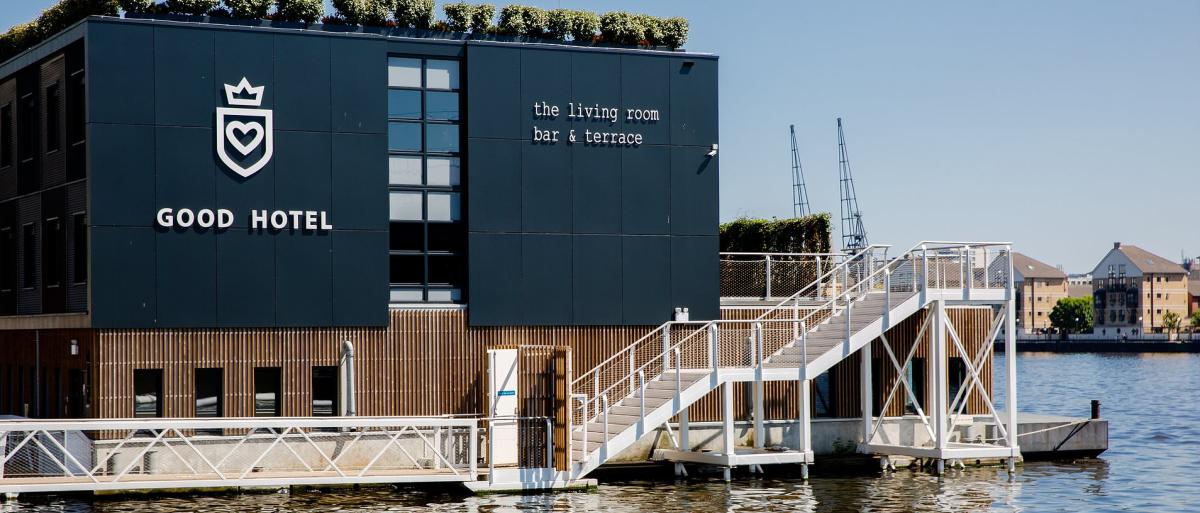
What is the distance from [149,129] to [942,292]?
1847 centimetres

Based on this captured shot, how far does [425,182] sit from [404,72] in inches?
101

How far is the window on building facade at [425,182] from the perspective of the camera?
3388 centimetres

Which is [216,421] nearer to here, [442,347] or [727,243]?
[442,347]

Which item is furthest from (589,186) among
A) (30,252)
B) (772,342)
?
(30,252)

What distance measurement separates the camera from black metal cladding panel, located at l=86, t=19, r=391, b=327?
31.2 metres

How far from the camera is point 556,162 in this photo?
35.0 m

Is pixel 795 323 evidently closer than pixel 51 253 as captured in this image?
Yes

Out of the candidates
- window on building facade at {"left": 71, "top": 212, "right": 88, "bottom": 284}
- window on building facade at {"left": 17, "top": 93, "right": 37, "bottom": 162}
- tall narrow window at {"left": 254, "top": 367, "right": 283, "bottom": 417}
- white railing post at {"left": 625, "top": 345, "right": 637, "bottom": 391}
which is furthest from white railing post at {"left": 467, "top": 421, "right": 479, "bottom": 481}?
window on building facade at {"left": 17, "top": 93, "right": 37, "bottom": 162}

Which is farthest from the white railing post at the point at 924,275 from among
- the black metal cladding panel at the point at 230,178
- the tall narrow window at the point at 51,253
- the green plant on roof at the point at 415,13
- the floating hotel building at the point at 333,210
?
the tall narrow window at the point at 51,253

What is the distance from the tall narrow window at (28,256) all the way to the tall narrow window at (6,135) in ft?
6.90

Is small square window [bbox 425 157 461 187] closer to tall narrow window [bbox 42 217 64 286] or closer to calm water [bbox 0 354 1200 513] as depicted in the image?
calm water [bbox 0 354 1200 513]

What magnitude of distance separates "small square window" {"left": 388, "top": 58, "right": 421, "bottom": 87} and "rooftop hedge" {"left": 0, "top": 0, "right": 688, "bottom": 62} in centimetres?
99

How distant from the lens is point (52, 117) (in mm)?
34531

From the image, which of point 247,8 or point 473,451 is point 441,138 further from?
point 473,451
